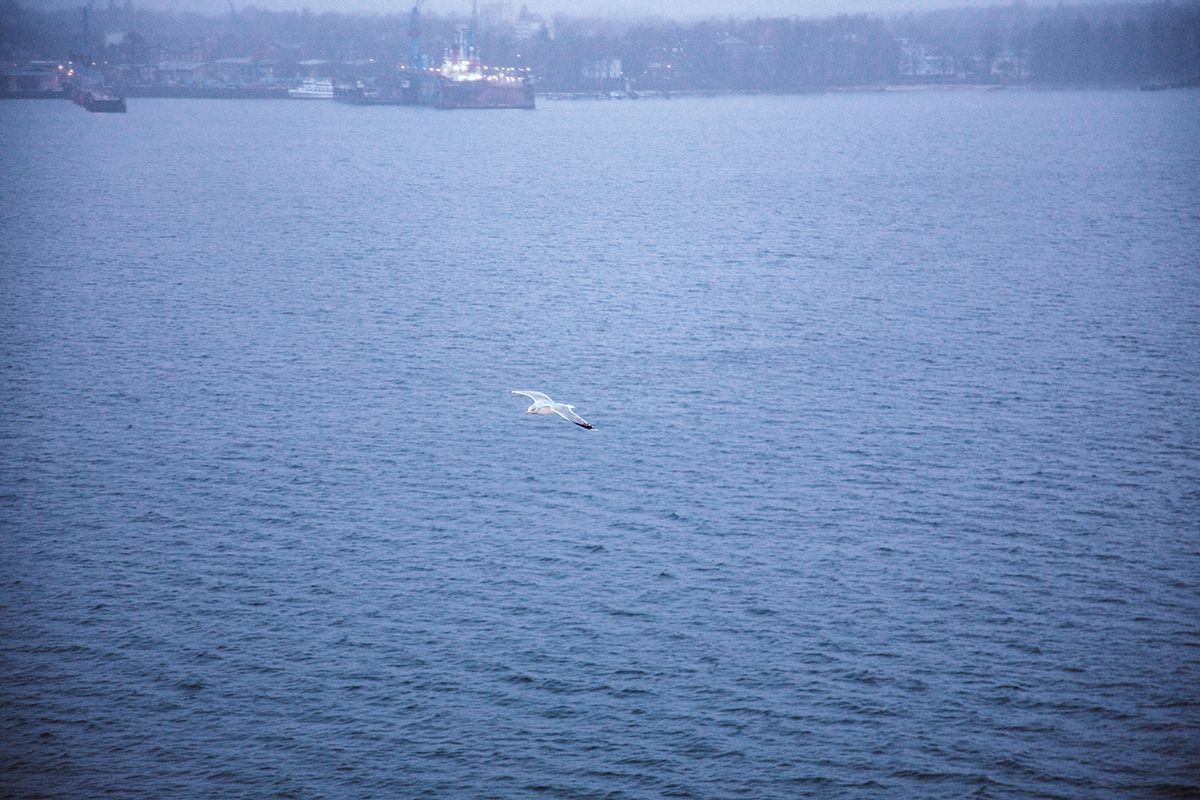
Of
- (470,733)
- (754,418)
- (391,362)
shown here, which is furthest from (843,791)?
(391,362)

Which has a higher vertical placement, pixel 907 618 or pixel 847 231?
pixel 847 231

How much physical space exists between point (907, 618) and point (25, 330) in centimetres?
7008

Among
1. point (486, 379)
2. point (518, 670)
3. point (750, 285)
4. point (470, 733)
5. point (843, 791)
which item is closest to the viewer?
point (843, 791)

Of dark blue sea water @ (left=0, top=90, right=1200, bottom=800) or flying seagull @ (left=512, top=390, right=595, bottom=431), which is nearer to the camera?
dark blue sea water @ (left=0, top=90, right=1200, bottom=800)

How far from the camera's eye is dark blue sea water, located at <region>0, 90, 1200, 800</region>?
122 feet

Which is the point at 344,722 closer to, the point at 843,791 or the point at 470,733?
the point at 470,733

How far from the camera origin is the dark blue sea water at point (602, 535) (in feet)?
122

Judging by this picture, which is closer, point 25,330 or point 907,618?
point 907,618

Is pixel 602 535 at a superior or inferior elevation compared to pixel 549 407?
inferior

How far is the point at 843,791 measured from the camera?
34906 mm

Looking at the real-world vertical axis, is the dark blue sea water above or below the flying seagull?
below

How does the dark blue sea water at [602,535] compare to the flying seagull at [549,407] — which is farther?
the flying seagull at [549,407]

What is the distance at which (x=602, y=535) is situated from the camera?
5138cm

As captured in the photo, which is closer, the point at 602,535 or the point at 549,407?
the point at 602,535
